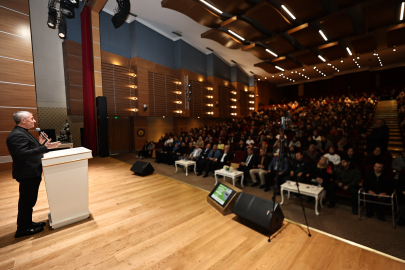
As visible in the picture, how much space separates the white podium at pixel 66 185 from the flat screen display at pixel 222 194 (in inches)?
76.1

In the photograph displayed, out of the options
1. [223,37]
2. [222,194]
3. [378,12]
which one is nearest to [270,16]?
[223,37]

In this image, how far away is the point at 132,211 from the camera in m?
2.96

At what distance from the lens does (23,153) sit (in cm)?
204

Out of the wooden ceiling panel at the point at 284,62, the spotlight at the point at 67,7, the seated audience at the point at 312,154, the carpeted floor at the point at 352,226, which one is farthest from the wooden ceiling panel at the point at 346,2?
the spotlight at the point at 67,7

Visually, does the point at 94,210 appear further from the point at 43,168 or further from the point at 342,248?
the point at 342,248

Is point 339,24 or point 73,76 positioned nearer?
point 339,24

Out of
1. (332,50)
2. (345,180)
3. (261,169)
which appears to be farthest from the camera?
(332,50)

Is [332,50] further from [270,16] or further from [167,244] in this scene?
[167,244]

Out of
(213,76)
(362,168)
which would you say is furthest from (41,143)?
(213,76)

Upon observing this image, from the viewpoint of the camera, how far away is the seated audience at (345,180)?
319 cm

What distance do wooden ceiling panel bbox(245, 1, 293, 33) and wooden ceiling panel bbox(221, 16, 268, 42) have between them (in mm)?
561

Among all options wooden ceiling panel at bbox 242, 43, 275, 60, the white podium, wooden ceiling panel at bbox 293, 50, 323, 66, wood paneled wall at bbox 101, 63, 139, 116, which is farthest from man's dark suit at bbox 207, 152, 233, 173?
wooden ceiling panel at bbox 293, 50, 323, 66

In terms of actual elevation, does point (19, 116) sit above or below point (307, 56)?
below

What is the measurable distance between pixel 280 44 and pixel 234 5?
338 centimetres
